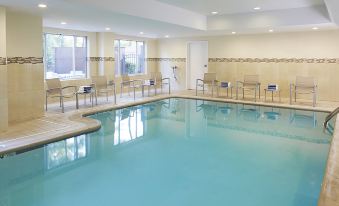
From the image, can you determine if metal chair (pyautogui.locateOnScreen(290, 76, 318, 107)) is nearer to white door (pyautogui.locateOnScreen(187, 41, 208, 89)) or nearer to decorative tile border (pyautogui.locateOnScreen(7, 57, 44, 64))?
white door (pyautogui.locateOnScreen(187, 41, 208, 89))

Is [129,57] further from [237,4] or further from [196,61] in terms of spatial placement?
[237,4]

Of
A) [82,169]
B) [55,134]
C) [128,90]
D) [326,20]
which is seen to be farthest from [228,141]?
[128,90]

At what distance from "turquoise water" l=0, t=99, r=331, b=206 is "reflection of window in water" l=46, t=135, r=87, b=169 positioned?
0.5 inches

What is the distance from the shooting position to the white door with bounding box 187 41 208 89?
11.6 metres

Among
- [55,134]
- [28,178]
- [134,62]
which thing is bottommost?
[28,178]

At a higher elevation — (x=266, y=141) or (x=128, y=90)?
(x=128, y=90)

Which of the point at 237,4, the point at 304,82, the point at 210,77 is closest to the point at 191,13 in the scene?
the point at 237,4

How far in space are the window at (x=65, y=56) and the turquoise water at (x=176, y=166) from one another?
2.91 m

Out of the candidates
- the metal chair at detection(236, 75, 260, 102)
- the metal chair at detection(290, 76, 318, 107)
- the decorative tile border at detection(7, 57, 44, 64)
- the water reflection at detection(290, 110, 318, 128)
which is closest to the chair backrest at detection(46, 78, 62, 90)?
the decorative tile border at detection(7, 57, 44, 64)

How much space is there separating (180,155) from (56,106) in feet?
14.8

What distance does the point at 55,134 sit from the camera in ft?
17.3

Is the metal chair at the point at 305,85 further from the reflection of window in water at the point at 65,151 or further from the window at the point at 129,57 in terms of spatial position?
the reflection of window in water at the point at 65,151

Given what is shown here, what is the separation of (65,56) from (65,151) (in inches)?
198

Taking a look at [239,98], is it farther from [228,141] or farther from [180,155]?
[180,155]
